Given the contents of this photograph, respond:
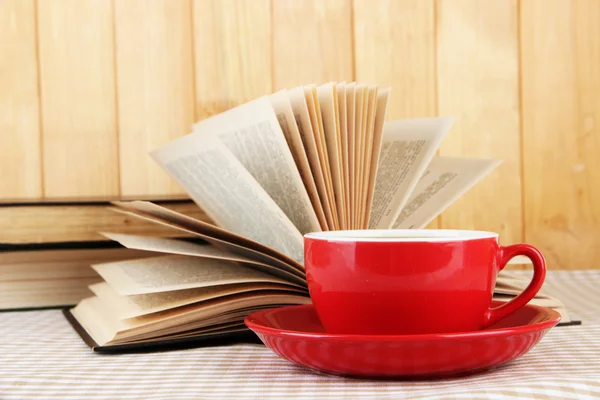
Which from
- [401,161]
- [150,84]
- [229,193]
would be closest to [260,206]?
[229,193]

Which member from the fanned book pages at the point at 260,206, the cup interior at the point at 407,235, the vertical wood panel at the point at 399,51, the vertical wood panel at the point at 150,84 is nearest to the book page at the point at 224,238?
the fanned book pages at the point at 260,206

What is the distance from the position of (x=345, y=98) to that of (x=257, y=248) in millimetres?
156

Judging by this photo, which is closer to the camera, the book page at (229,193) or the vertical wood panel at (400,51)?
the book page at (229,193)

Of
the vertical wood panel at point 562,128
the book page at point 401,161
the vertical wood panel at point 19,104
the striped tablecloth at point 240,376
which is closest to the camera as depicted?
the striped tablecloth at point 240,376

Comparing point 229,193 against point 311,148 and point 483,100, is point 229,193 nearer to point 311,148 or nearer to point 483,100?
point 311,148

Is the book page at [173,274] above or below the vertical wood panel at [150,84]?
below

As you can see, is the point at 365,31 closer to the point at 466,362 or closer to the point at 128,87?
the point at 128,87

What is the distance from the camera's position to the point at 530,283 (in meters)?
0.48

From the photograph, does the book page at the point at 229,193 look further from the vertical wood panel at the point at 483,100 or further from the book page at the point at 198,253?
the vertical wood panel at the point at 483,100

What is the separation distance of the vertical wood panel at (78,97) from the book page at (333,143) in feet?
1.45

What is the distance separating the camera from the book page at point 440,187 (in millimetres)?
716

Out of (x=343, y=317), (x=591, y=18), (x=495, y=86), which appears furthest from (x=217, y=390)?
(x=591, y=18)

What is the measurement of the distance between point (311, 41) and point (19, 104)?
1.34ft

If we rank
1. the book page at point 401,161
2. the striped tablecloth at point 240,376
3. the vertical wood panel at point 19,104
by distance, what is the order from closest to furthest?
1. the striped tablecloth at point 240,376
2. the book page at point 401,161
3. the vertical wood panel at point 19,104
